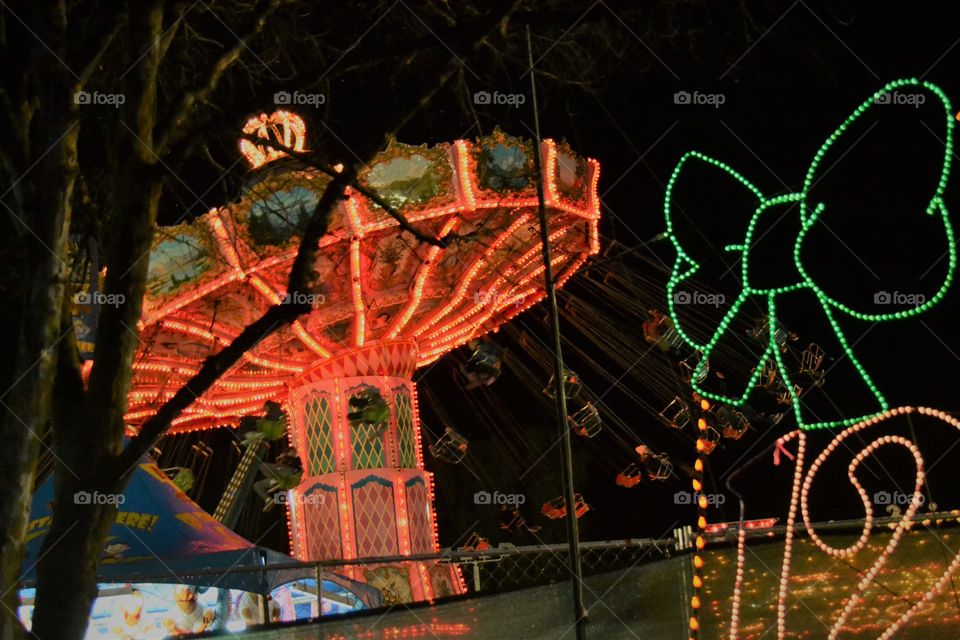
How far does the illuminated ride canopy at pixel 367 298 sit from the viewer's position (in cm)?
1408

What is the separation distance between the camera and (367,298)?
15.6 meters

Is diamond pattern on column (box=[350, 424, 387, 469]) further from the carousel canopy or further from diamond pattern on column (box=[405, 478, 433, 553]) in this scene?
the carousel canopy

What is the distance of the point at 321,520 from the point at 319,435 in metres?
1.16

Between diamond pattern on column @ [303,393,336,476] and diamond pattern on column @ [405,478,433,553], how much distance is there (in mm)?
1113

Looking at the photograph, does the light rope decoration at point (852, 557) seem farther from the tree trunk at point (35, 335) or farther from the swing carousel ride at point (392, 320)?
the swing carousel ride at point (392, 320)

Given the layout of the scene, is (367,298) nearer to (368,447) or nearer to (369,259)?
(369,259)

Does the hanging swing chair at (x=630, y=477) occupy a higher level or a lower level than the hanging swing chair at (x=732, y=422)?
lower

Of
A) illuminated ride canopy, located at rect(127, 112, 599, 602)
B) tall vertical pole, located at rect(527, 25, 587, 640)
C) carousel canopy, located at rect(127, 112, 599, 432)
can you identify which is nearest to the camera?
tall vertical pole, located at rect(527, 25, 587, 640)

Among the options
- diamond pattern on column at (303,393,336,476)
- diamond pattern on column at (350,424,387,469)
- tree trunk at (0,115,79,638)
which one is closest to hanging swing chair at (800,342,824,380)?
diamond pattern on column at (350,424,387,469)

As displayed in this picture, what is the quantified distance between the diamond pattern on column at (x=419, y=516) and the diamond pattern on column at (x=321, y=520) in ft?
3.18

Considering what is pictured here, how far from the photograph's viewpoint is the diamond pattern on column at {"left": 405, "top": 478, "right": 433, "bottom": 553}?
15906 millimetres

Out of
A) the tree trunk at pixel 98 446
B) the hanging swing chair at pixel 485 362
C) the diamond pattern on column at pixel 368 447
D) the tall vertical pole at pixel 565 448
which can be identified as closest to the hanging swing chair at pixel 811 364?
the hanging swing chair at pixel 485 362

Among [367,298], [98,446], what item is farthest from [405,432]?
[98,446]

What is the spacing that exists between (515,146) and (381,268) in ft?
8.03
